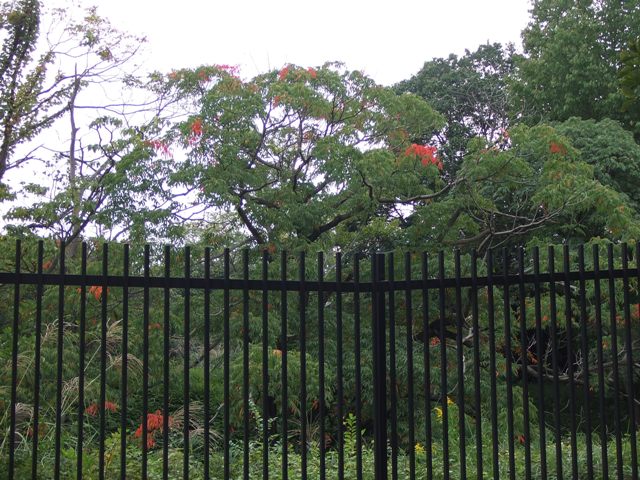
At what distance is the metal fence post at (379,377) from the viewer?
4.02m

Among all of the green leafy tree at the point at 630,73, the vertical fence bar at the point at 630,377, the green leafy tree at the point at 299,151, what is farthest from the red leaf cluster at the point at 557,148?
the green leafy tree at the point at 630,73

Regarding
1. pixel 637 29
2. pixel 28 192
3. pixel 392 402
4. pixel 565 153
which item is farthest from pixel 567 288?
pixel 637 29

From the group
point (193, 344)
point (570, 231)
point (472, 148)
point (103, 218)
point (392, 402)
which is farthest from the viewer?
point (193, 344)

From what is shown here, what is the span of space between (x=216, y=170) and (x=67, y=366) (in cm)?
432

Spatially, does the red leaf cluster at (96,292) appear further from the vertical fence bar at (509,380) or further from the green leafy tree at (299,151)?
the vertical fence bar at (509,380)

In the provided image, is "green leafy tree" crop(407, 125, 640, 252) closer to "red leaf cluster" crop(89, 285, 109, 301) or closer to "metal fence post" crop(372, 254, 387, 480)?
"red leaf cluster" crop(89, 285, 109, 301)

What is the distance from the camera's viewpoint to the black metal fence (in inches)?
145

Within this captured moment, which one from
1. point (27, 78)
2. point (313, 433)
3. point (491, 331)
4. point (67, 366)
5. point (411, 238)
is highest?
point (27, 78)

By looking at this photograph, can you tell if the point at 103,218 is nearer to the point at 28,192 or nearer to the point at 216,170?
the point at 216,170

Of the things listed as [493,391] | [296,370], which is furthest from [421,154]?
[493,391]

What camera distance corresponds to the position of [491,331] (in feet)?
14.1

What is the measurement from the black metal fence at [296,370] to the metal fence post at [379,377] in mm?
11

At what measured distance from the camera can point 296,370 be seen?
8.68m

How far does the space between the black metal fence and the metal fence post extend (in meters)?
0.01
